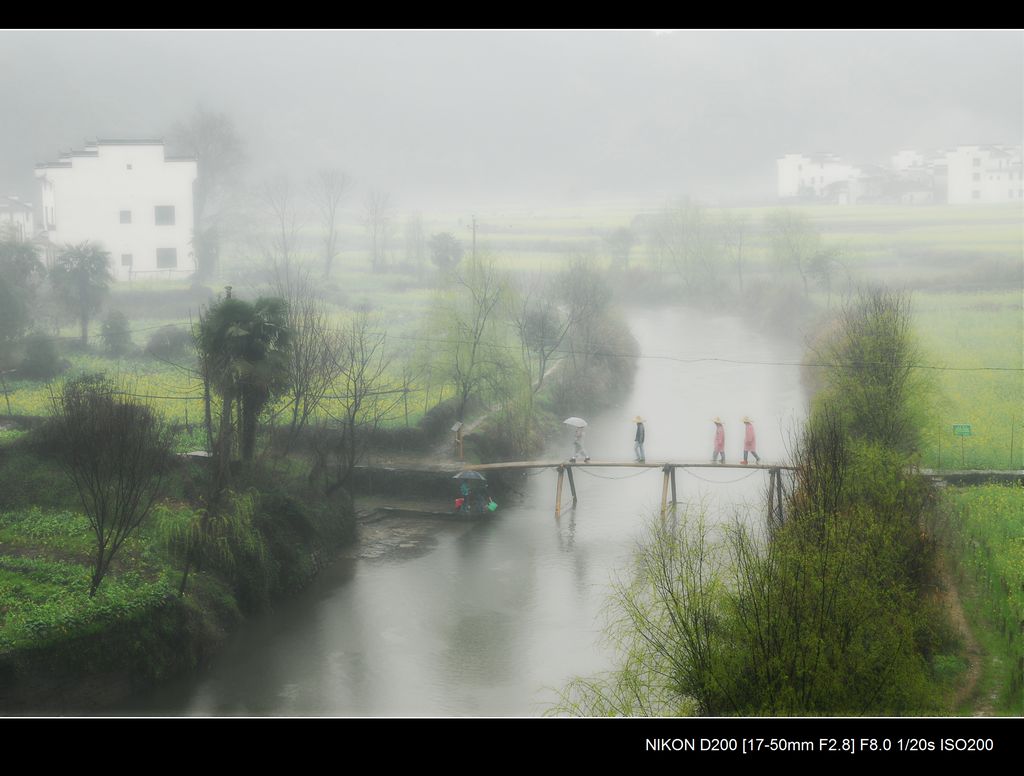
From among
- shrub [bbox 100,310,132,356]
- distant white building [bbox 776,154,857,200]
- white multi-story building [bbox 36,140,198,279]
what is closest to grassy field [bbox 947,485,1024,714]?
shrub [bbox 100,310,132,356]

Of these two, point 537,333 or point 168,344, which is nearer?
point 168,344

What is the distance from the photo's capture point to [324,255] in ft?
124

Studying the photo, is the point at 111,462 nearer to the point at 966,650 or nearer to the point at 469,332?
A: the point at 966,650

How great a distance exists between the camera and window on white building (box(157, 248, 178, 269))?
30141 mm

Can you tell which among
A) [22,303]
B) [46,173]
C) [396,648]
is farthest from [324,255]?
[396,648]

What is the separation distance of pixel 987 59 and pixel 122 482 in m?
38.0

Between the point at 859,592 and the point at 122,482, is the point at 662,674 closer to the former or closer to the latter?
the point at 859,592

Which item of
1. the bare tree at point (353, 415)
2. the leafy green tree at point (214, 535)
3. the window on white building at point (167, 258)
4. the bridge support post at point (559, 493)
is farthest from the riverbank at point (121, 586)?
the window on white building at point (167, 258)

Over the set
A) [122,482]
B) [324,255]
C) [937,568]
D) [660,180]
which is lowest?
[937,568]

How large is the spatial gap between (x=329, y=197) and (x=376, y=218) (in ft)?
5.76

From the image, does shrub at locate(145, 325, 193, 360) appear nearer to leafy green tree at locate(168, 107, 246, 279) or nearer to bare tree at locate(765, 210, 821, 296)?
leafy green tree at locate(168, 107, 246, 279)

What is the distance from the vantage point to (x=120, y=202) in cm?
2844

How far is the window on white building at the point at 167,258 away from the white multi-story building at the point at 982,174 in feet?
94.6

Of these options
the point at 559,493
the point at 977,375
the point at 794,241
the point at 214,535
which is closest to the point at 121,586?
the point at 214,535
